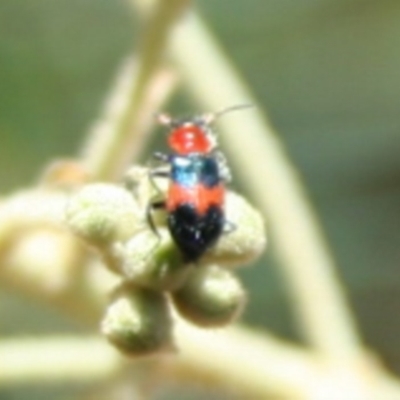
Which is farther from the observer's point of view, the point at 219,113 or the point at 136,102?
the point at 219,113

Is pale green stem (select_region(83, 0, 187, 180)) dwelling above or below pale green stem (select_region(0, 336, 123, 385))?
above

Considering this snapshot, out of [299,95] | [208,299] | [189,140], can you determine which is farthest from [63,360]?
[299,95]

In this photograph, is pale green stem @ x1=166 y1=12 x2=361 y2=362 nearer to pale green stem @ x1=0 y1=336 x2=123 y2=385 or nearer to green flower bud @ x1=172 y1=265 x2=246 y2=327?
pale green stem @ x1=0 y1=336 x2=123 y2=385

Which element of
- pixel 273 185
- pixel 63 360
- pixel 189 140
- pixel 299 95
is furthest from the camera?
pixel 299 95

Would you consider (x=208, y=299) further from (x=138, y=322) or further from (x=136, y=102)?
(x=136, y=102)

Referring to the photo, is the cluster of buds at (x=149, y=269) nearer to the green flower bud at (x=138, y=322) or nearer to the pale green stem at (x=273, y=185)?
the green flower bud at (x=138, y=322)

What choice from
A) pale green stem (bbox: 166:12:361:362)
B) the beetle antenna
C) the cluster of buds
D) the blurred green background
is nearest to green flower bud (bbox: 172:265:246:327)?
the cluster of buds
